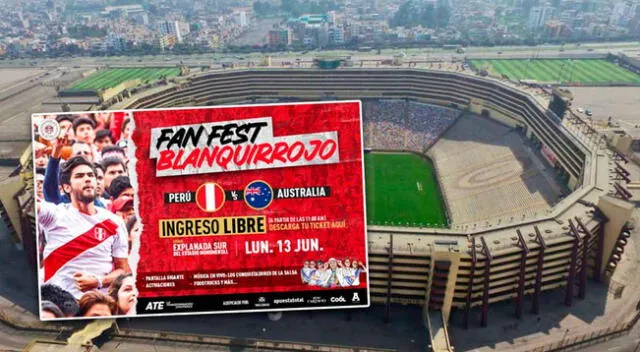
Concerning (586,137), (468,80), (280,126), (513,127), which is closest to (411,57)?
(468,80)

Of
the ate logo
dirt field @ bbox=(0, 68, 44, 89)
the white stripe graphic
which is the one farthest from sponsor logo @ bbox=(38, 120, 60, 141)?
dirt field @ bbox=(0, 68, 44, 89)

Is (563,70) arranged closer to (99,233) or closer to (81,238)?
(99,233)

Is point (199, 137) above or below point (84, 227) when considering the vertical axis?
above

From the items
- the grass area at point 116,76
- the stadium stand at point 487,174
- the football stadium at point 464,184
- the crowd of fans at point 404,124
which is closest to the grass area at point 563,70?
the crowd of fans at point 404,124

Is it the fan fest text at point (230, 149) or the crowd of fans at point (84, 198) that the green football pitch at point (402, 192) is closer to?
the fan fest text at point (230, 149)

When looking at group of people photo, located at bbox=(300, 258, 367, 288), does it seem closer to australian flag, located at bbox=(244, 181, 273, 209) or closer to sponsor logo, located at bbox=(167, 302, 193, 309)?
australian flag, located at bbox=(244, 181, 273, 209)

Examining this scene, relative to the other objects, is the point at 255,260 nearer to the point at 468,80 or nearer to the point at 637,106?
the point at 468,80

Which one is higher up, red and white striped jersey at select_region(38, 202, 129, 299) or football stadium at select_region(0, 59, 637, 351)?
red and white striped jersey at select_region(38, 202, 129, 299)
